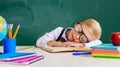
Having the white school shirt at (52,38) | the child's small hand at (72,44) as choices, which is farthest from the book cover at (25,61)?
the white school shirt at (52,38)

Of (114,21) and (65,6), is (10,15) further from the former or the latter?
(114,21)

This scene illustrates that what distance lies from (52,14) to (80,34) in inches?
18.3

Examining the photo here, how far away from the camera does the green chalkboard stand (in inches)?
80.9

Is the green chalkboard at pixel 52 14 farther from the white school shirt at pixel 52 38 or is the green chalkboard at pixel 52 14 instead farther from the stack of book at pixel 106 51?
the stack of book at pixel 106 51

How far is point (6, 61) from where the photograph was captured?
1053 mm

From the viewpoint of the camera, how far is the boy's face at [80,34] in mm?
1718

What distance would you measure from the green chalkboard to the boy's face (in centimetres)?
35

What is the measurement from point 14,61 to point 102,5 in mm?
1209

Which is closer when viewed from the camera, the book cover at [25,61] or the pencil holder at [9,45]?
the book cover at [25,61]

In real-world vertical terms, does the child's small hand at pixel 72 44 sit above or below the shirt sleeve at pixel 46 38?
below

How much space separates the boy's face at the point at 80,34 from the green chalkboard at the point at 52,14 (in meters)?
0.35

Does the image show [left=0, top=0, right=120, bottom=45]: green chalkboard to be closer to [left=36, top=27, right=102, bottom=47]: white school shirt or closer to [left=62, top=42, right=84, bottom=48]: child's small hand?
[left=36, top=27, right=102, bottom=47]: white school shirt

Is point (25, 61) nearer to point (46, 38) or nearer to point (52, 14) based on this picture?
point (46, 38)

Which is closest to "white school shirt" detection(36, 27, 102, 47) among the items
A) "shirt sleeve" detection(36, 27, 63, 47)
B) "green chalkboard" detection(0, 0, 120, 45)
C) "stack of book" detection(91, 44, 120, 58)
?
"shirt sleeve" detection(36, 27, 63, 47)
